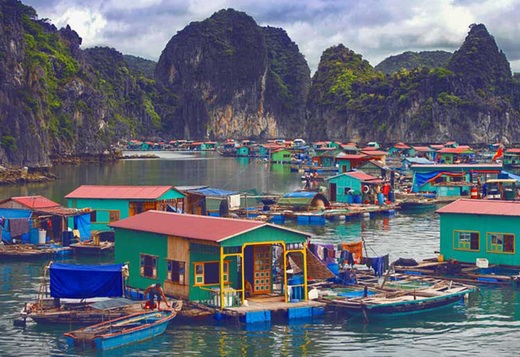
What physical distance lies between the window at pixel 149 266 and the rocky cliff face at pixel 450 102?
14336cm

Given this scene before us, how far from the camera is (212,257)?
27469mm

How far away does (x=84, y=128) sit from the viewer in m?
146

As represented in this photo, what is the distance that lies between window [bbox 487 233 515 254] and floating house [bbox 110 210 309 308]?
915 centimetres

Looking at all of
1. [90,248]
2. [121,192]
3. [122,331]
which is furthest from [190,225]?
[121,192]

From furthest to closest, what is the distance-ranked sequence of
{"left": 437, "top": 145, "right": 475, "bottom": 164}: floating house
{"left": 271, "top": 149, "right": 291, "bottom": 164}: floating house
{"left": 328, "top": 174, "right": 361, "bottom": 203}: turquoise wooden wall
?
{"left": 271, "top": 149, "right": 291, "bottom": 164}: floating house < {"left": 437, "top": 145, "right": 475, "bottom": 164}: floating house < {"left": 328, "top": 174, "right": 361, "bottom": 203}: turquoise wooden wall

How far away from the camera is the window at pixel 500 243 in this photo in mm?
34469

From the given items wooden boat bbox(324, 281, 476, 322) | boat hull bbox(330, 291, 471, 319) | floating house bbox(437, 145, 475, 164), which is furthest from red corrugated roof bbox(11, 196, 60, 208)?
floating house bbox(437, 145, 475, 164)

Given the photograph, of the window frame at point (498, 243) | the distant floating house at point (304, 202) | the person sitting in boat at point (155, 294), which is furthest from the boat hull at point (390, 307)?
the distant floating house at point (304, 202)

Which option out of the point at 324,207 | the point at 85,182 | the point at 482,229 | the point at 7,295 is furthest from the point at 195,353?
the point at 85,182

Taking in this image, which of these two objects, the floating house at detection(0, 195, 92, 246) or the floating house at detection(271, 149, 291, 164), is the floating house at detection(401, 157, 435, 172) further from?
the floating house at detection(0, 195, 92, 246)

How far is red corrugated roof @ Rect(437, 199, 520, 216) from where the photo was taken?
3450 centimetres

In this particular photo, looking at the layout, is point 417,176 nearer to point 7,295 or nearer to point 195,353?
point 7,295

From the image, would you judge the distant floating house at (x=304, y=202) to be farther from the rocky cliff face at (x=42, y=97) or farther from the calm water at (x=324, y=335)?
the rocky cliff face at (x=42, y=97)

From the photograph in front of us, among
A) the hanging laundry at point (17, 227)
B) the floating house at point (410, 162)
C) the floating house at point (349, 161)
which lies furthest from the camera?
the floating house at point (410, 162)
